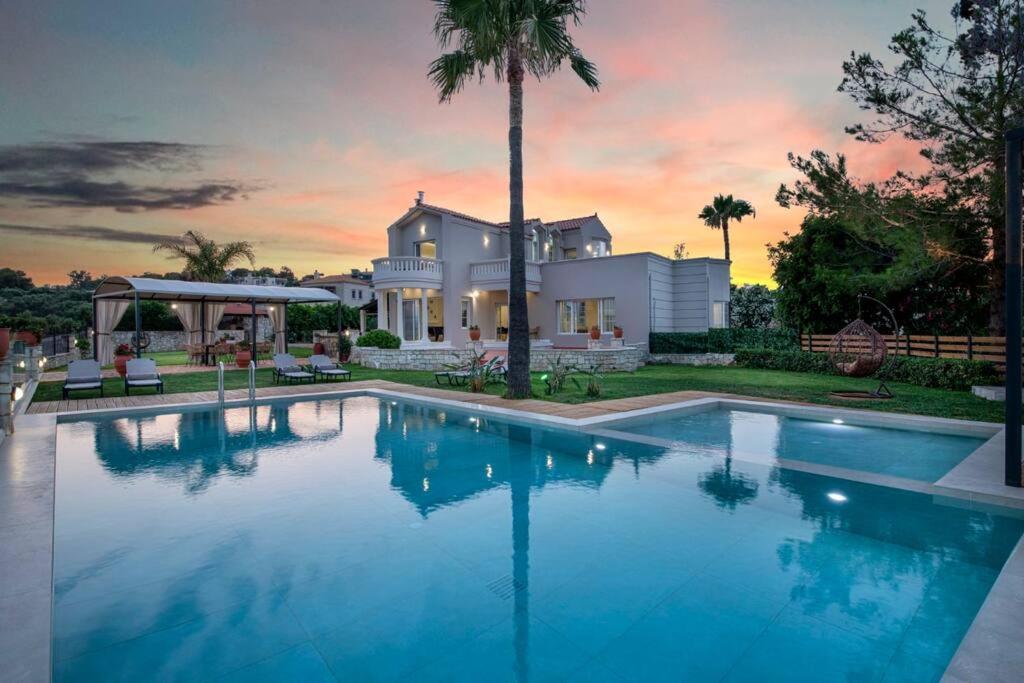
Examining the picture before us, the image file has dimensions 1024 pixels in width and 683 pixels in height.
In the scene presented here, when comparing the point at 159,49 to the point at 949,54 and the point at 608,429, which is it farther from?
the point at 949,54

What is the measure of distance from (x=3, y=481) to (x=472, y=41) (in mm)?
12536

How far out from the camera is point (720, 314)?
2473cm

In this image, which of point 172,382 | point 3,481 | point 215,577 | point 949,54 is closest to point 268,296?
point 172,382

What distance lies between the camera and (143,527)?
4.98 m

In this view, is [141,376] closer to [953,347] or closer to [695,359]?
[695,359]

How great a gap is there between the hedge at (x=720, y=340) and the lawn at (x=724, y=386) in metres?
1.86

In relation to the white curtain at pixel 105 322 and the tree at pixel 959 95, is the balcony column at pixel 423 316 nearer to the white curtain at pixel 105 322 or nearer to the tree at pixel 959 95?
the white curtain at pixel 105 322

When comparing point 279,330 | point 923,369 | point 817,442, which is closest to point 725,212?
point 923,369

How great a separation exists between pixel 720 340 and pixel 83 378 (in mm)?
22737

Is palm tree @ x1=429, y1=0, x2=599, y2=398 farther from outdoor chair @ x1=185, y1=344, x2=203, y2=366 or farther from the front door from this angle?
outdoor chair @ x1=185, y1=344, x2=203, y2=366

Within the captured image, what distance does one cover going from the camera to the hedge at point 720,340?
22188 mm

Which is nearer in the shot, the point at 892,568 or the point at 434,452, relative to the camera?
the point at 892,568

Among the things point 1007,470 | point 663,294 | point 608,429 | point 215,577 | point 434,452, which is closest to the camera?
point 215,577

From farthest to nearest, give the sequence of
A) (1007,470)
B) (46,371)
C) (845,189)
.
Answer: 1. (46,371)
2. (845,189)
3. (1007,470)
